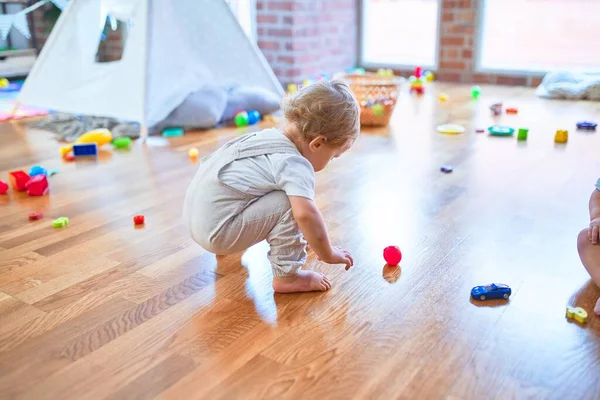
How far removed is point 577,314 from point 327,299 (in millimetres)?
470

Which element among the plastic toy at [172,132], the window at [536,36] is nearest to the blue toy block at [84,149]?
the plastic toy at [172,132]

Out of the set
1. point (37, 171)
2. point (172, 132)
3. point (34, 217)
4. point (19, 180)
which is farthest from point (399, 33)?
point (34, 217)

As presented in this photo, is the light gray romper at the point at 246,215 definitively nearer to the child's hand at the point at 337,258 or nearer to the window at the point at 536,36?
the child's hand at the point at 337,258

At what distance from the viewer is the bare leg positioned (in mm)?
1273

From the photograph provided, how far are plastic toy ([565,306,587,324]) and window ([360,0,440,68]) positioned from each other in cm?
334

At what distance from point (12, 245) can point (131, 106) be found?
1.17 metres

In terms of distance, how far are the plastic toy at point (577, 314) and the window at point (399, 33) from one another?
11.0 ft

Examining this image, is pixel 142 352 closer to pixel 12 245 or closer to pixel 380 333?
pixel 380 333

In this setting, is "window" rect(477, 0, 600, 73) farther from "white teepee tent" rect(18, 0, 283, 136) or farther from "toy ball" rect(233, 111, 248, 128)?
"toy ball" rect(233, 111, 248, 128)

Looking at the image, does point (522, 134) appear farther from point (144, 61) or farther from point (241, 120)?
point (144, 61)

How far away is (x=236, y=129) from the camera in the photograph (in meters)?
2.80

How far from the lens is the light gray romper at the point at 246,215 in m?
1.25

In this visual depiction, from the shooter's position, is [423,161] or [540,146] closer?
[423,161]

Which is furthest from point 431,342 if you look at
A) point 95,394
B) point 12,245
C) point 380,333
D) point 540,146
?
point 540,146
